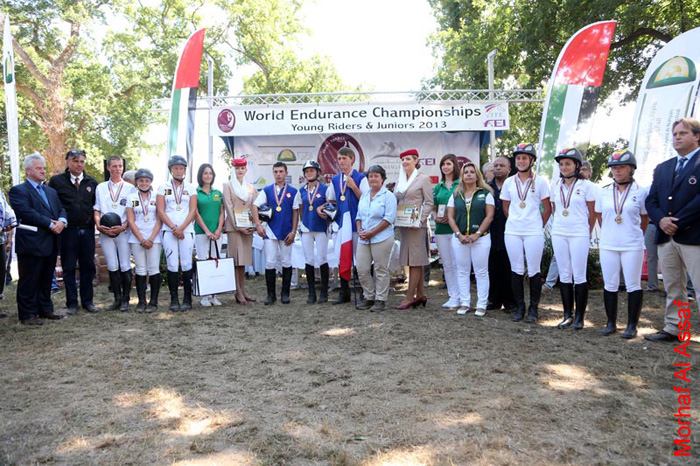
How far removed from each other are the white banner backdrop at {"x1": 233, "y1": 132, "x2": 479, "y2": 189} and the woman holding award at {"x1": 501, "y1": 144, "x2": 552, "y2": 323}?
5575 millimetres

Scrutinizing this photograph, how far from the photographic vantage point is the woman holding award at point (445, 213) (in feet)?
20.1

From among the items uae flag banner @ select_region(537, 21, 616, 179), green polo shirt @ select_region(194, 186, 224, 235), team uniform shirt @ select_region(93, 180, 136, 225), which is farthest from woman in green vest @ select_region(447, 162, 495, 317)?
team uniform shirt @ select_region(93, 180, 136, 225)

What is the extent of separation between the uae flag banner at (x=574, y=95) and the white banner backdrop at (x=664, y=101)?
30.3 inches

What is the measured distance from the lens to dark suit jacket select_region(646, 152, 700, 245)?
163 inches

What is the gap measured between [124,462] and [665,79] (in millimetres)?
8271

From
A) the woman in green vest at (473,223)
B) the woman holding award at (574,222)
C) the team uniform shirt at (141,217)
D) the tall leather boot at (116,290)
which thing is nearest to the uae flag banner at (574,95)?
the woman in green vest at (473,223)

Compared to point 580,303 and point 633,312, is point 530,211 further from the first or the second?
point 633,312

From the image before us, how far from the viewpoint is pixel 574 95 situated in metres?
8.53

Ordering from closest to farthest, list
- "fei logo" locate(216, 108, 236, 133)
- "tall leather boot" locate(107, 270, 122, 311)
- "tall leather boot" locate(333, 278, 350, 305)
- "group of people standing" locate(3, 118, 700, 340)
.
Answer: "group of people standing" locate(3, 118, 700, 340), "tall leather boot" locate(107, 270, 122, 311), "tall leather boot" locate(333, 278, 350, 305), "fei logo" locate(216, 108, 236, 133)

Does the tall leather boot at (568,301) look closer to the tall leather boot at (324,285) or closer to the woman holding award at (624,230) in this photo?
the woman holding award at (624,230)

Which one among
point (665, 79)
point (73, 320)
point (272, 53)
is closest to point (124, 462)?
point (73, 320)

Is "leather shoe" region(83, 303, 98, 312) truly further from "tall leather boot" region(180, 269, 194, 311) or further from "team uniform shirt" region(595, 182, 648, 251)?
"team uniform shirt" region(595, 182, 648, 251)

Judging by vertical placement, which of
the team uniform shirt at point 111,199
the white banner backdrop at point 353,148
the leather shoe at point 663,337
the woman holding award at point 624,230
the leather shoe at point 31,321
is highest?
the white banner backdrop at point 353,148

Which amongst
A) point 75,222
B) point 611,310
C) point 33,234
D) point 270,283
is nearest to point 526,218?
point 611,310
